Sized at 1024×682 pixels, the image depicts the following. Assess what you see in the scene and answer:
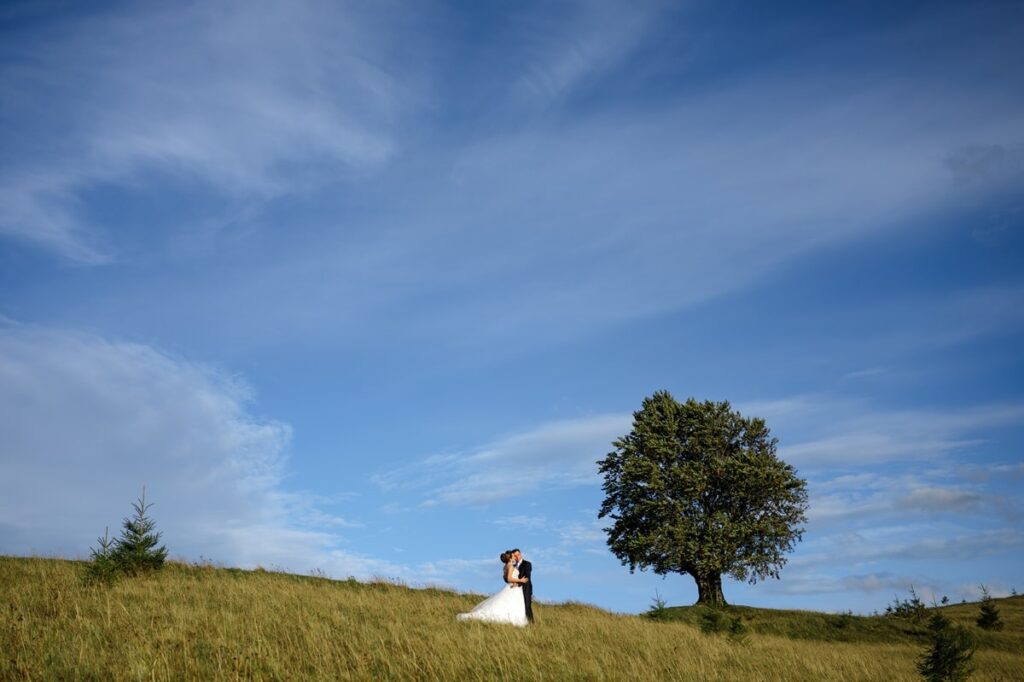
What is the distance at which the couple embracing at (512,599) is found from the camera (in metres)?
17.5

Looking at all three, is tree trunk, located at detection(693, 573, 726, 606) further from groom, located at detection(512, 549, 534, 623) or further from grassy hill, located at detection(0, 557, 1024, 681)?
groom, located at detection(512, 549, 534, 623)

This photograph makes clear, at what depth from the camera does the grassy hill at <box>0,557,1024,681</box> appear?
996cm

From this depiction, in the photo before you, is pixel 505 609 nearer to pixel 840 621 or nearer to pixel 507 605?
pixel 507 605

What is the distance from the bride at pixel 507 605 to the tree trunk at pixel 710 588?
25.5 m

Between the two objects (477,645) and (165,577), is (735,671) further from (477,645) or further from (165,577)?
(165,577)

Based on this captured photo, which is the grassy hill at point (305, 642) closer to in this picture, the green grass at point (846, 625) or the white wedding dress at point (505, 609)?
the white wedding dress at point (505, 609)

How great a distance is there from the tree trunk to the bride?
25.5 meters

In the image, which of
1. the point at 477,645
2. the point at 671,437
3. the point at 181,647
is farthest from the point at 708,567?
the point at 181,647

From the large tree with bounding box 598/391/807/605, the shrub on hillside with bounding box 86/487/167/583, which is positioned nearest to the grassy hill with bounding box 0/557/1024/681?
the shrub on hillside with bounding box 86/487/167/583

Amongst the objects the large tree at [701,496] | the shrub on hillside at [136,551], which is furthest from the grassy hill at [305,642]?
the large tree at [701,496]

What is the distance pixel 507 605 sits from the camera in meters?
17.8

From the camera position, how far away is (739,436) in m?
42.5

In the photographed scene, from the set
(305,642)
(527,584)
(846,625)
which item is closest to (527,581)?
(527,584)

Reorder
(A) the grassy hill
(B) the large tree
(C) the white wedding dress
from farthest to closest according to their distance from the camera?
(B) the large tree < (C) the white wedding dress < (A) the grassy hill
